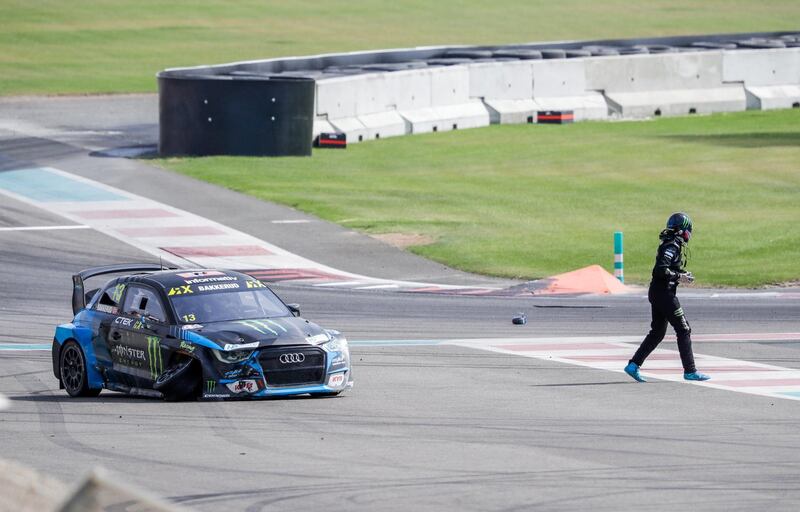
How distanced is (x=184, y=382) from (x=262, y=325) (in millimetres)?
1010

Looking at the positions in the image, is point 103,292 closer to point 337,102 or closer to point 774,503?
point 774,503

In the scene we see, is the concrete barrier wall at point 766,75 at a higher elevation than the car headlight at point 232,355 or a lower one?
higher

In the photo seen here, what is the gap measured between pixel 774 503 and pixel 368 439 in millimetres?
3879

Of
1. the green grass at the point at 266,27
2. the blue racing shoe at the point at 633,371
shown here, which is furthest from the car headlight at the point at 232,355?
the green grass at the point at 266,27

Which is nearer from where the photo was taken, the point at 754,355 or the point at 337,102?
the point at 754,355

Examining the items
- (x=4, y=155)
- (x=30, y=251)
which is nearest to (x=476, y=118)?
(x=4, y=155)

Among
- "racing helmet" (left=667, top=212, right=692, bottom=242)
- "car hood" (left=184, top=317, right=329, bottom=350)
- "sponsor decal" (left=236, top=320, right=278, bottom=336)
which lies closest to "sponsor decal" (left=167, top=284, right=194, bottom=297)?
"car hood" (left=184, top=317, right=329, bottom=350)

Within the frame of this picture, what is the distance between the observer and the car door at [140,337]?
1534cm

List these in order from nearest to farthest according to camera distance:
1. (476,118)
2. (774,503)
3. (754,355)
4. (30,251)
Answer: (774,503) → (754,355) → (30,251) → (476,118)

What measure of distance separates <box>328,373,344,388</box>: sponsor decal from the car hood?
38 cm

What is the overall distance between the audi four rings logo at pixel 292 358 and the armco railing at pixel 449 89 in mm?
23229

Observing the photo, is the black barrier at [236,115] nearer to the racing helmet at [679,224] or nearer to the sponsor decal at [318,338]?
the racing helmet at [679,224]

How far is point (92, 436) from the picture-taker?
1297 cm

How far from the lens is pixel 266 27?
77.4 metres
